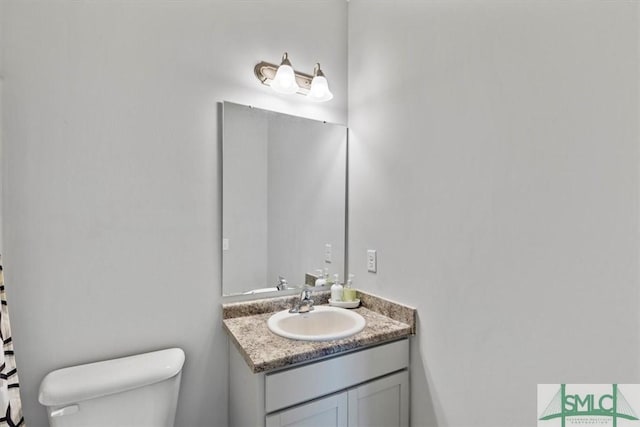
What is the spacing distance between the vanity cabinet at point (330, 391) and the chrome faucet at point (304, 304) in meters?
0.35

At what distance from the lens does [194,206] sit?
4.74ft

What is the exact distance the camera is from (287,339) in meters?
1.28

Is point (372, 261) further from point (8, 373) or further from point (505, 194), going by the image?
point (8, 373)

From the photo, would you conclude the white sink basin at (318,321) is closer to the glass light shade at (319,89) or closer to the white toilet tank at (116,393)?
the white toilet tank at (116,393)

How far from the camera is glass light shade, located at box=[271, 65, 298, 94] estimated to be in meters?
1.52

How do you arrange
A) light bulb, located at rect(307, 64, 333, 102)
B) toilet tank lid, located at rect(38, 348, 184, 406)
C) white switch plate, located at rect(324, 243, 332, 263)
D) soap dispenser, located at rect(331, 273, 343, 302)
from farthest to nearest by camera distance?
white switch plate, located at rect(324, 243, 332, 263), soap dispenser, located at rect(331, 273, 343, 302), light bulb, located at rect(307, 64, 333, 102), toilet tank lid, located at rect(38, 348, 184, 406)

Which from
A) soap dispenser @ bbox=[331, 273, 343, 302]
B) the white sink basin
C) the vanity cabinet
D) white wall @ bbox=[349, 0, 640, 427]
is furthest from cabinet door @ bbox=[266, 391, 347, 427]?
soap dispenser @ bbox=[331, 273, 343, 302]

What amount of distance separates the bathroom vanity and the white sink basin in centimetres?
8

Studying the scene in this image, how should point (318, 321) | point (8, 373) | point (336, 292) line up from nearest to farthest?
point (8, 373) < point (318, 321) < point (336, 292)

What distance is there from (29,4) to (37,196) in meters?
0.71

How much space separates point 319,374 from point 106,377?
0.78 m

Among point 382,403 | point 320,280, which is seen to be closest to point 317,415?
point 382,403

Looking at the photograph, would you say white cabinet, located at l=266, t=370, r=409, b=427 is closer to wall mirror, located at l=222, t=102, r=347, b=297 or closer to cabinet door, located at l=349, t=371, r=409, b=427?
cabinet door, located at l=349, t=371, r=409, b=427

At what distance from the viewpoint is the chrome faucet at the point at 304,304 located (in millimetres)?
1595
